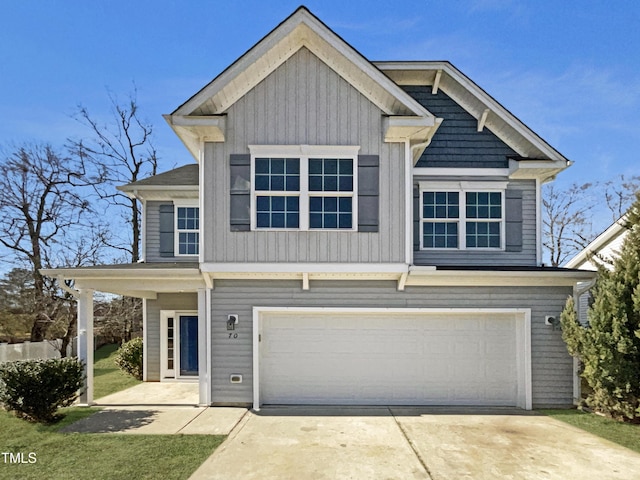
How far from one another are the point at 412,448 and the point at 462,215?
5.39 meters

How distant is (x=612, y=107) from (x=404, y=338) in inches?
922

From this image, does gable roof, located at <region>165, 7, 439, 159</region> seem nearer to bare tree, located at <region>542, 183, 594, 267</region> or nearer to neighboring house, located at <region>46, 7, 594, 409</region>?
neighboring house, located at <region>46, 7, 594, 409</region>

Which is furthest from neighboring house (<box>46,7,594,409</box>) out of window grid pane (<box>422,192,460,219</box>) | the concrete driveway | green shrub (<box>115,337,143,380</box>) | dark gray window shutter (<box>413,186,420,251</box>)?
green shrub (<box>115,337,143,380</box>)

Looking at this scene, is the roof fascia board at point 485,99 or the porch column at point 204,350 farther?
the roof fascia board at point 485,99

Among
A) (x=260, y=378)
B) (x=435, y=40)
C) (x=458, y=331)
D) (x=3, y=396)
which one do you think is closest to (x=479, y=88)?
(x=435, y=40)

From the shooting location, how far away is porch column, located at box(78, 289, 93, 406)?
26.4ft

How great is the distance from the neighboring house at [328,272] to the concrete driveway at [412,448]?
0.83 metres

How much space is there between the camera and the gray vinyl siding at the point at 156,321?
34.9ft

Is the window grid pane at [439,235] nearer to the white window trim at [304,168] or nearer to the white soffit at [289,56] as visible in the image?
the white window trim at [304,168]

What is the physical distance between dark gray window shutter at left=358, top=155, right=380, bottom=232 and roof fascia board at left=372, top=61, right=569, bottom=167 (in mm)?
3201

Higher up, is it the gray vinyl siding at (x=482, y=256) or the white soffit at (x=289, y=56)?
the white soffit at (x=289, y=56)

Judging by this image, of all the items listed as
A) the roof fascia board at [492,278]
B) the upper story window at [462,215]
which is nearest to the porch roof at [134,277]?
the roof fascia board at [492,278]

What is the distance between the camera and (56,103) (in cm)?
1908

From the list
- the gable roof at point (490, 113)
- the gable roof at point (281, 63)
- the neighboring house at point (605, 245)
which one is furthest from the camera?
the gable roof at point (490, 113)
